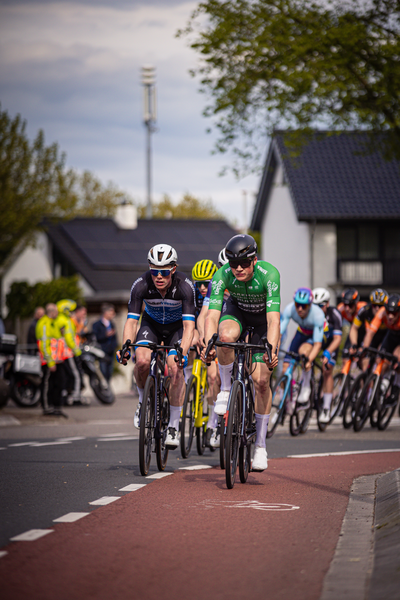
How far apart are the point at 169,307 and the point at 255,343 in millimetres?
1034

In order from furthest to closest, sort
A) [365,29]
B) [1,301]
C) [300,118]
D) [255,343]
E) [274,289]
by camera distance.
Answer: [1,301] < [300,118] < [365,29] < [255,343] < [274,289]

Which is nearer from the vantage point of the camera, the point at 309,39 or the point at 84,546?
the point at 84,546

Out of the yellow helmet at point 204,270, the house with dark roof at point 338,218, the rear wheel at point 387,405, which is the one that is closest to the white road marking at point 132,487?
the yellow helmet at point 204,270

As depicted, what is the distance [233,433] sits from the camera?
7371mm

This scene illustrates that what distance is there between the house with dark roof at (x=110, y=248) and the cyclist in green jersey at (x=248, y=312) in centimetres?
3519

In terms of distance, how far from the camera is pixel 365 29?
78.1ft

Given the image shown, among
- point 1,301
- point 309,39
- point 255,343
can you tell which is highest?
point 309,39

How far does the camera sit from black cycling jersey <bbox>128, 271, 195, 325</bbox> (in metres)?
8.83

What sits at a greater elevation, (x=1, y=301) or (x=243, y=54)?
(x=243, y=54)

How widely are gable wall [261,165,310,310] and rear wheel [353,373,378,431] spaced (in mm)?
24987

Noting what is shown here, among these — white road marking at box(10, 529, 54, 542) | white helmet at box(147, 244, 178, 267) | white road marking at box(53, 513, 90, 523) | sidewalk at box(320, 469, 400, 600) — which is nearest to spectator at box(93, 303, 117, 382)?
white helmet at box(147, 244, 178, 267)

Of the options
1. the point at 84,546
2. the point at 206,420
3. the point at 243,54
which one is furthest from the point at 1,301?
the point at 84,546

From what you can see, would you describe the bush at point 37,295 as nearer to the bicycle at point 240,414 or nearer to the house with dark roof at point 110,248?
the house with dark roof at point 110,248

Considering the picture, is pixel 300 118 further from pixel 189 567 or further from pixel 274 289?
pixel 189 567
